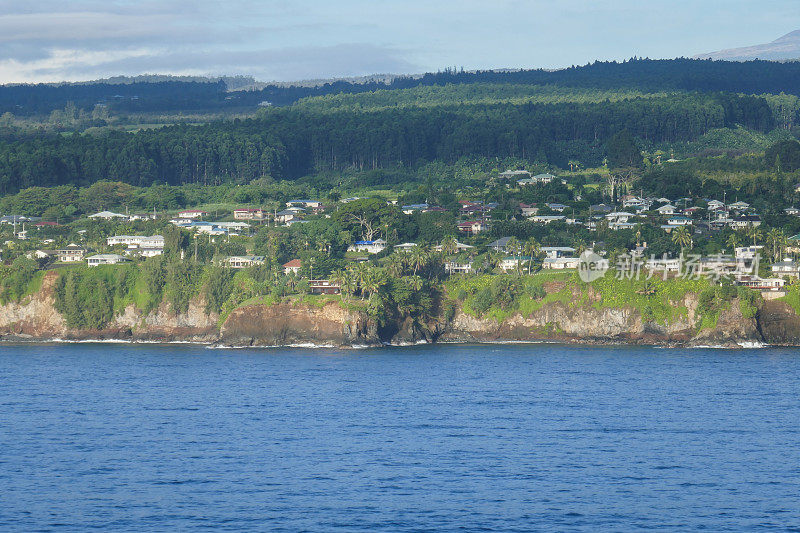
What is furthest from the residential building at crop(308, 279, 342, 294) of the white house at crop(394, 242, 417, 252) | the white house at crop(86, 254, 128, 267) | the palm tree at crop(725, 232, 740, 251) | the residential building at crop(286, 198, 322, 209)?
the residential building at crop(286, 198, 322, 209)

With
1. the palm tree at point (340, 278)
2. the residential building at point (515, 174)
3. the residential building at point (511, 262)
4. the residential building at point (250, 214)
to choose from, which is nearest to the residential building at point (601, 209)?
the residential building at point (515, 174)

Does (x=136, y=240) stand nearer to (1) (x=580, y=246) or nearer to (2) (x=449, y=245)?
(2) (x=449, y=245)

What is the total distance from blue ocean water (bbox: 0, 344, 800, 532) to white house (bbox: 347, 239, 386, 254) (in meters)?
26.3


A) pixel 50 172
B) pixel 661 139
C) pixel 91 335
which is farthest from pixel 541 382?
pixel 661 139

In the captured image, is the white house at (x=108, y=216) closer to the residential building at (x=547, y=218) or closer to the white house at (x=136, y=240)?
the white house at (x=136, y=240)

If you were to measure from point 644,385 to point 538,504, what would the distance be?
28421 millimetres

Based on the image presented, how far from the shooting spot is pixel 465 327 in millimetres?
95375

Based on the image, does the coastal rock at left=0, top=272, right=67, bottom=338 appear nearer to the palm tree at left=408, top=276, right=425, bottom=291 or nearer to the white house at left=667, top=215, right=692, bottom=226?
the palm tree at left=408, top=276, right=425, bottom=291

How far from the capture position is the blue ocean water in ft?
148

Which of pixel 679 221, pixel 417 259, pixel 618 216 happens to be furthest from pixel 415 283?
pixel 679 221

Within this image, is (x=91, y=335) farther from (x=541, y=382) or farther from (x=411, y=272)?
(x=541, y=382)

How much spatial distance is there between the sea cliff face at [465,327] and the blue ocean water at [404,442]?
16.8ft

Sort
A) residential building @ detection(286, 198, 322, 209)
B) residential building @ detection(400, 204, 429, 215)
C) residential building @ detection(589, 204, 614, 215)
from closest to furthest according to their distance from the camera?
residential building @ detection(589, 204, 614, 215) < residential building @ detection(400, 204, 429, 215) < residential building @ detection(286, 198, 322, 209)

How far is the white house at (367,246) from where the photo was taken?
11181 cm
